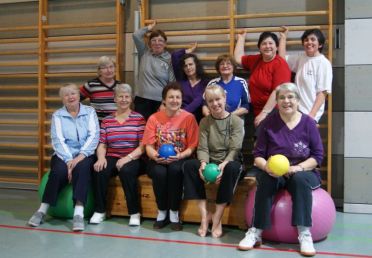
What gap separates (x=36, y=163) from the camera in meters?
4.87

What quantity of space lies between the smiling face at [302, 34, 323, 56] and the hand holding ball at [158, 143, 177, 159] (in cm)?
150

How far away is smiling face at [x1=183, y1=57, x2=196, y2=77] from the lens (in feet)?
12.3

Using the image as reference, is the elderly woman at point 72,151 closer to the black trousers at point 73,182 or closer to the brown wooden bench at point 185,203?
the black trousers at point 73,182

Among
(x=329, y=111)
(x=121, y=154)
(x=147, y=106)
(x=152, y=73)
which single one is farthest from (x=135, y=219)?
(x=329, y=111)

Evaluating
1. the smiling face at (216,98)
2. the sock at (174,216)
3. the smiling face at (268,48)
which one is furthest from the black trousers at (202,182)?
the smiling face at (268,48)

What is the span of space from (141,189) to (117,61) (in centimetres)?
159

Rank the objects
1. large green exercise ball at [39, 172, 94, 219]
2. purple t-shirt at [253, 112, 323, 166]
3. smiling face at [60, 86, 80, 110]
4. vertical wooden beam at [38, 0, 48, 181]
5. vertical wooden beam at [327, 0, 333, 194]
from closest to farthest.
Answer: purple t-shirt at [253, 112, 323, 166] < large green exercise ball at [39, 172, 94, 219] < smiling face at [60, 86, 80, 110] < vertical wooden beam at [327, 0, 333, 194] < vertical wooden beam at [38, 0, 48, 181]

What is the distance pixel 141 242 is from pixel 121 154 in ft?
3.13

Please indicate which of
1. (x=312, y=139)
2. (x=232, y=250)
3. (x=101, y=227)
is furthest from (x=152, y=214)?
(x=312, y=139)

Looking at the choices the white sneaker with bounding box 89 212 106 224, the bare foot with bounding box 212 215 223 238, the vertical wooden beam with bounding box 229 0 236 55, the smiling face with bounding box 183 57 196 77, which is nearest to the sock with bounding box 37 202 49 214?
the white sneaker with bounding box 89 212 106 224

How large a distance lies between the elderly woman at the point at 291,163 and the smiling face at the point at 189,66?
1082 mm

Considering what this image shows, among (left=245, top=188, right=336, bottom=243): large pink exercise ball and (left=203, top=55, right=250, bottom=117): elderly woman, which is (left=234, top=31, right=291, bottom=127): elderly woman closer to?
(left=203, top=55, right=250, bottom=117): elderly woman

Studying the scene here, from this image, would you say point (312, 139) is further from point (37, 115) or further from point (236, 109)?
point (37, 115)

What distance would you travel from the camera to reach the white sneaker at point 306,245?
2.65 metres
